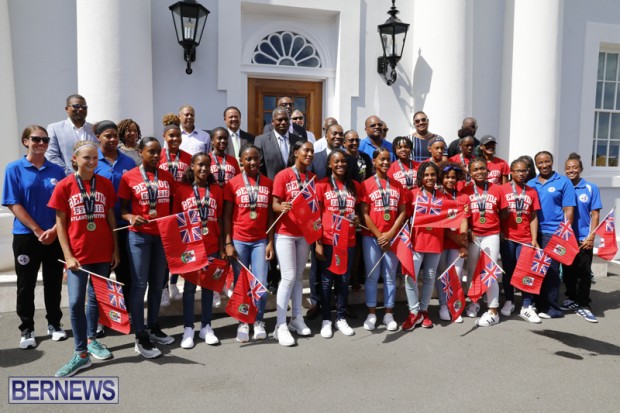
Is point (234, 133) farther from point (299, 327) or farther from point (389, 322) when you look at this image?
point (389, 322)

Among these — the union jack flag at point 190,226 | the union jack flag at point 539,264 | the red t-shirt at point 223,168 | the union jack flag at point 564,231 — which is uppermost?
the red t-shirt at point 223,168

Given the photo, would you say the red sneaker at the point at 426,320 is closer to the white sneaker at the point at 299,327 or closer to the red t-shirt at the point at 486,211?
the red t-shirt at the point at 486,211

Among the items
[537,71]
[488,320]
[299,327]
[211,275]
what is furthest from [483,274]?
[537,71]

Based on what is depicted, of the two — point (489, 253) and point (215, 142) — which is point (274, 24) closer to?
point (215, 142)

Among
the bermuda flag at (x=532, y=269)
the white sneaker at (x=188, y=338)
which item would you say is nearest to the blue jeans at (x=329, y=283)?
the white sneaker at (x=188, y=338)

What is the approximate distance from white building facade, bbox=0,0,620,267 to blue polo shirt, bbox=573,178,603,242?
2343 millimetres

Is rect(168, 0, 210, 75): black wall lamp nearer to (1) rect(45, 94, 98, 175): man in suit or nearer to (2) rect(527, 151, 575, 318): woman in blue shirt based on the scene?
(1) rect(45, 94, 98, 175): man in suit

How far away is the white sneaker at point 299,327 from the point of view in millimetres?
4801

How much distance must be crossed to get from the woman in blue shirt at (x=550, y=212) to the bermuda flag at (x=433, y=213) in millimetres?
1344

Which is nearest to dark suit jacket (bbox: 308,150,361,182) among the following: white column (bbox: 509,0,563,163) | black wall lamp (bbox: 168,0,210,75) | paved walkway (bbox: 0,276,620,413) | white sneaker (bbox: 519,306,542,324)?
paved walkway (bbox: 0,276,620,413)

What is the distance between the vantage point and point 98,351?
164 inches

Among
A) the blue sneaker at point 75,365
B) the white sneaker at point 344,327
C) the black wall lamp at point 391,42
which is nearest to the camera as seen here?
the blue sneaker at point 75,365

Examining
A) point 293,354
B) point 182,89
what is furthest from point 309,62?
point 293,354

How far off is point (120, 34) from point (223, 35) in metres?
1.57
